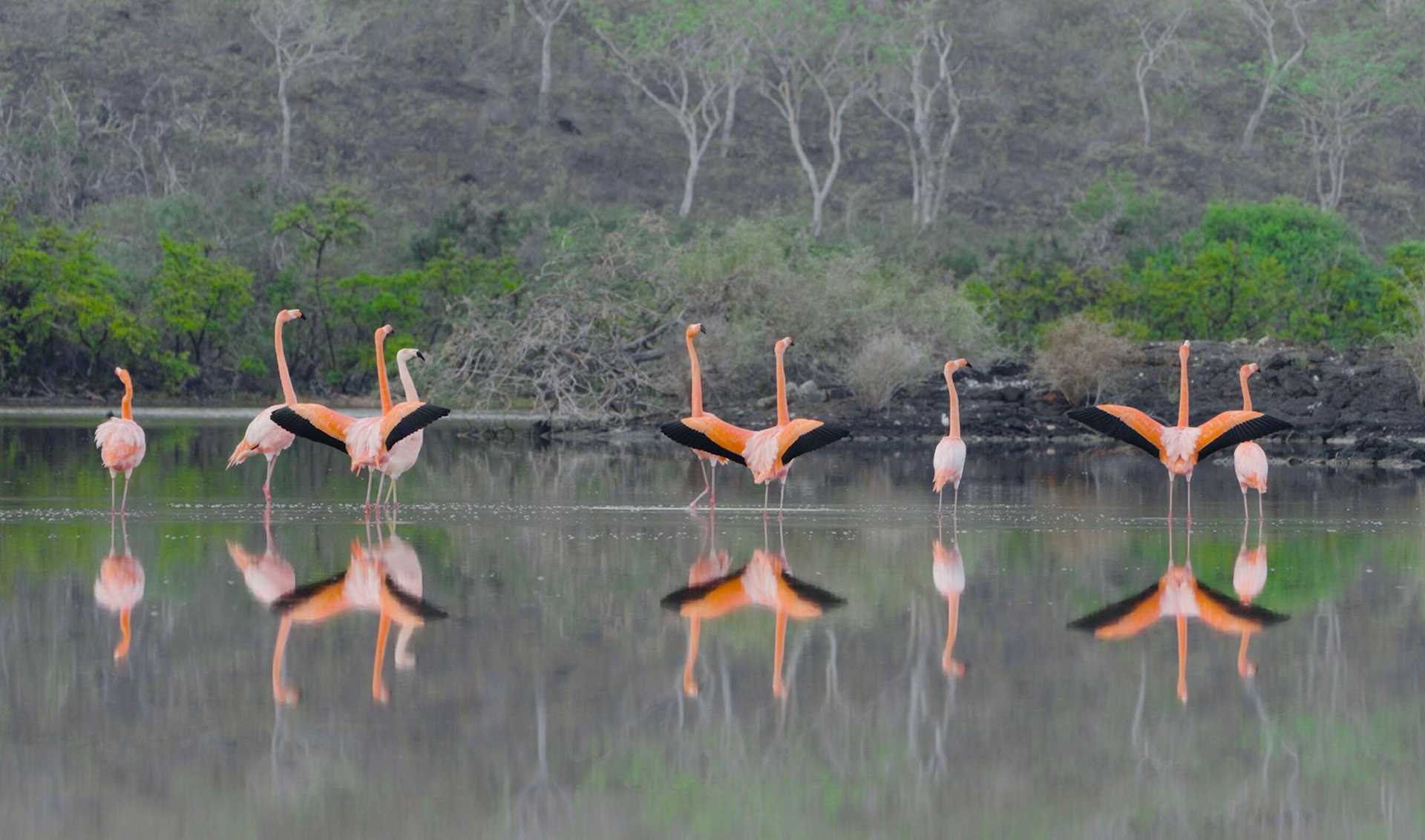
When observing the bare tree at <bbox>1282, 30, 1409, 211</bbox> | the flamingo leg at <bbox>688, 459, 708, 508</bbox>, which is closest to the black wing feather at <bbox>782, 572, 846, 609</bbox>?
the flamingo leg at <bbox>688, 459, 708, 508</bbox>

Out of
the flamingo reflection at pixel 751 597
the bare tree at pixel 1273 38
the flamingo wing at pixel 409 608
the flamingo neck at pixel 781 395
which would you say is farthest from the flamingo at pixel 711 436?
the bare tree at pixel 1273 38

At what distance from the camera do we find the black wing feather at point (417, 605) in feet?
31.9

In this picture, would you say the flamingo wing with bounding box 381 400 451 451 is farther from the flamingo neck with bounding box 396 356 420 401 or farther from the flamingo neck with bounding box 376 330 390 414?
the flamingo neck with bounding box 396 356 420 401

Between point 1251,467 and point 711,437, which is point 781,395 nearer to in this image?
point 711,437

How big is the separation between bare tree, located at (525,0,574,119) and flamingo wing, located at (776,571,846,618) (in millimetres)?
51887

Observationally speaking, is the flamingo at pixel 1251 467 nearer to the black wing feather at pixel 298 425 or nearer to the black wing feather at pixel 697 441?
the black wing feather at pixel 697 441

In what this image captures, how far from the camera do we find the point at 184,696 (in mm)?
7680

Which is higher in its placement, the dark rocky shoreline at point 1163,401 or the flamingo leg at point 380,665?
the dark rocky shoreline at point 1163,401

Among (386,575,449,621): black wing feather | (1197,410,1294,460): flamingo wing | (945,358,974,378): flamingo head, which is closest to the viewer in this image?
(386,575,449,621): black wing feather

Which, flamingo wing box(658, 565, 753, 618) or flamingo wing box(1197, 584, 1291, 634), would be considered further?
flamingo wing box(658, 565, 753, 618)

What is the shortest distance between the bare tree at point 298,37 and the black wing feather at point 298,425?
4025 cm

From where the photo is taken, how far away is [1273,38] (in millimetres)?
67625

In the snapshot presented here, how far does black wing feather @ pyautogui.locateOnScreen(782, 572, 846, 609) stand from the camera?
10359 millimetres

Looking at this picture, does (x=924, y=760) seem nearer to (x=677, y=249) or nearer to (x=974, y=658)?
(x=974, y=658)
